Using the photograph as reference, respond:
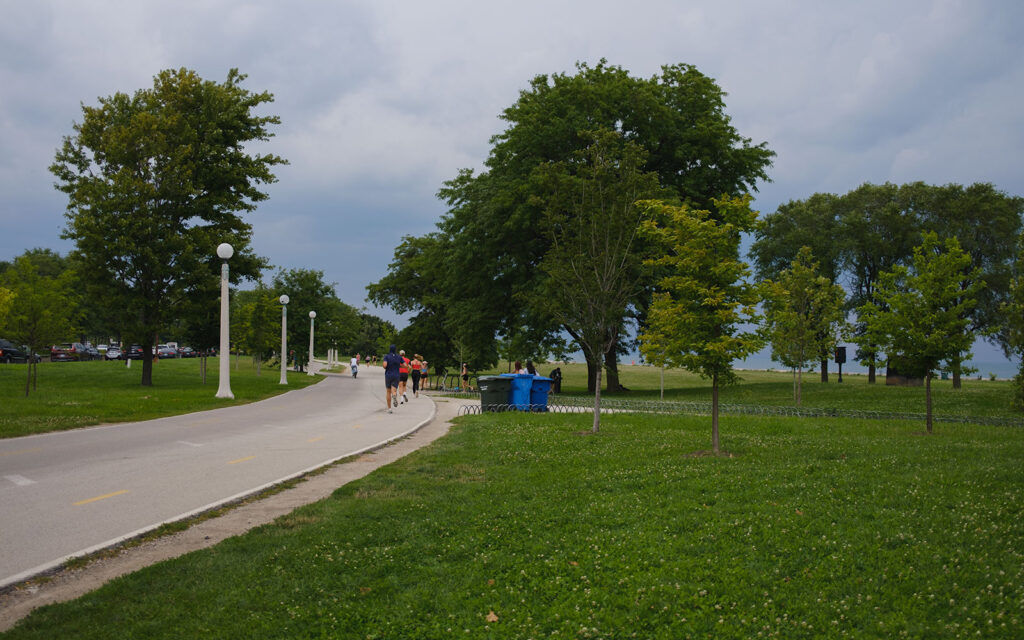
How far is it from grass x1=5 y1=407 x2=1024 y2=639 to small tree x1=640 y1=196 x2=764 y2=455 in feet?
8.84

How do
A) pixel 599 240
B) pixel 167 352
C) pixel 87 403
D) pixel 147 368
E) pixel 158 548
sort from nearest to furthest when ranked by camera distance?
pixel 158 548 < pixel 599 240 < pixel 87 403 < pixel 147 368 < pixel 167 352

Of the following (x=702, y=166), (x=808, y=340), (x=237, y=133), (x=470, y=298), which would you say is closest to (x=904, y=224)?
(x=702, y=166)

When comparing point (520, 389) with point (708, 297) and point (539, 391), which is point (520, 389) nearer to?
point (539, 391)

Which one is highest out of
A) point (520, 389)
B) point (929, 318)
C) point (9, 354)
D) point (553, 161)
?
point (553, 161)

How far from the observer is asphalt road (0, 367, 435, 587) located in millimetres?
6645

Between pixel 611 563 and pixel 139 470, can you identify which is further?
pixel 139 470

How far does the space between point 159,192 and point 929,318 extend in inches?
1239

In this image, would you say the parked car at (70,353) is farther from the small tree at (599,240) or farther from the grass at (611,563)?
the grass at (611,563)

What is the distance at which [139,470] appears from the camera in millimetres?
10258

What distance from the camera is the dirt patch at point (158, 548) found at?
501cm

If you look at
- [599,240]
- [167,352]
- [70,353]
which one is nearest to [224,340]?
[599,240]

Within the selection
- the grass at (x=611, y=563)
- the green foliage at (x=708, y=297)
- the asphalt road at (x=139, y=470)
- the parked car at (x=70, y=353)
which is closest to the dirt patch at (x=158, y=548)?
the asphalt road at (x=139, y=470)

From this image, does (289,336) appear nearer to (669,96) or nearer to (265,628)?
(669,96)

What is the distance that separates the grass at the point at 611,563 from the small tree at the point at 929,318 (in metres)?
7.34
